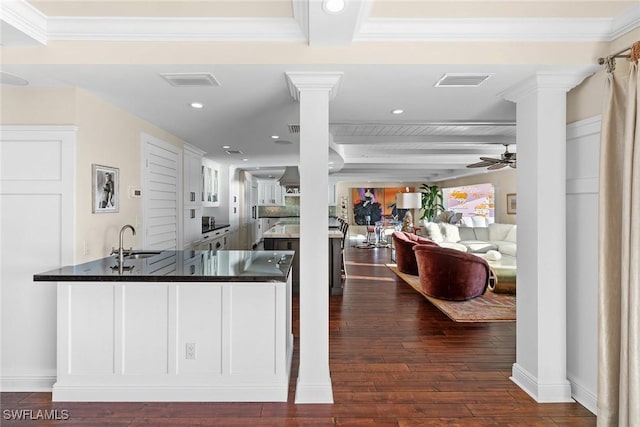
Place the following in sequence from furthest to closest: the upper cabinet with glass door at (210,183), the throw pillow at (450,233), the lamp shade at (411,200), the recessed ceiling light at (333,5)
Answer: the lamp shade at (411,200) < the throw pillow at (450,233) < the upper cabinet with glass door at (210,183) < the recessed ceiling light at (333,5)

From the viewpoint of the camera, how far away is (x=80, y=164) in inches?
105

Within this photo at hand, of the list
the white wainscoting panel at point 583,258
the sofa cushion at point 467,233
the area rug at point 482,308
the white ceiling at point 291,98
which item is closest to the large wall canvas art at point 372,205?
the sofa cushion at point 467,233

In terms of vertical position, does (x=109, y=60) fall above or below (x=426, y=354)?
above

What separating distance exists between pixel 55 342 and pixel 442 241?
743cm

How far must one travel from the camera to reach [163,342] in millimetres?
2383

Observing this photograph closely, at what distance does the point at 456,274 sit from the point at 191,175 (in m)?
4.06

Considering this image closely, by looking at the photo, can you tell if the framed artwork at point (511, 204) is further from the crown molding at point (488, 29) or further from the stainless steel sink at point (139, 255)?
the stainless steel sink at point (139, 255)

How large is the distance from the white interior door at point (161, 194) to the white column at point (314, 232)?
2.18 meters

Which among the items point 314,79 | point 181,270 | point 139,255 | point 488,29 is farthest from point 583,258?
point 139,255

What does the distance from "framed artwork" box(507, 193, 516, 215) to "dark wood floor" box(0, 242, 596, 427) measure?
5028 millimetres

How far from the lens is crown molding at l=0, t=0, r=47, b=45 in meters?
1.96

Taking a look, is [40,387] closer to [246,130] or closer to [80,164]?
[80,164]

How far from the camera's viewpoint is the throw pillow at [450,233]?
27.0 feet

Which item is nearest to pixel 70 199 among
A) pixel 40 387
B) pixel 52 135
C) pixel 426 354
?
pixel 52 135
